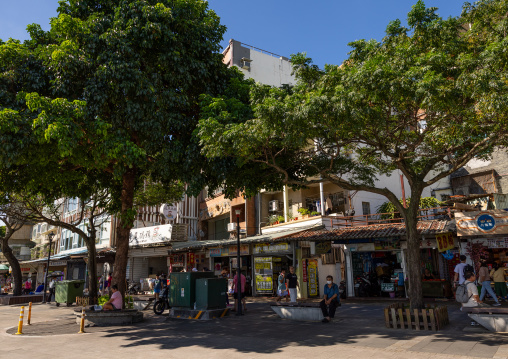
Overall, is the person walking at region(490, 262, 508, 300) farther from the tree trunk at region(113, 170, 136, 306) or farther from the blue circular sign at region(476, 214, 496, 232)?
the tree trunk at region(113, 170, 136, 306)

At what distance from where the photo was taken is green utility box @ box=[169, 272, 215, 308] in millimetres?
14375

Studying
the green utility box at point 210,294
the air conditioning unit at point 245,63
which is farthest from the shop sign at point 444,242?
the air conditioning unit at point 245,63

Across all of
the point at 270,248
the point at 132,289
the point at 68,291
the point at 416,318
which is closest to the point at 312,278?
the point at 270,248

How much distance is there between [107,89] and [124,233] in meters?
5.68

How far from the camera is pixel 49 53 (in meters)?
11.9

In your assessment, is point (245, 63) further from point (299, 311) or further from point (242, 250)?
point (299, 311)

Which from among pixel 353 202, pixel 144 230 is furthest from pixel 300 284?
pixel 144 230

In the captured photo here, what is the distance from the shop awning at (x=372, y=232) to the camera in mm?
16875

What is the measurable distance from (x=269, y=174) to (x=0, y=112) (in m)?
8.26

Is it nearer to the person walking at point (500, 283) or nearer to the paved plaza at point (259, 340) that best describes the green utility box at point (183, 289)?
the paved plaza at point (259, 340)

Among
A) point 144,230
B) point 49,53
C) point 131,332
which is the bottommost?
point 131,332

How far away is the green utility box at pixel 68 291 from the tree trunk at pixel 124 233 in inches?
355

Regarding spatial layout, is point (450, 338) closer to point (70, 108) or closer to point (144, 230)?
point (70, 108)

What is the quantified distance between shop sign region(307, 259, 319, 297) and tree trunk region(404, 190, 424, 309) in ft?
33.7
